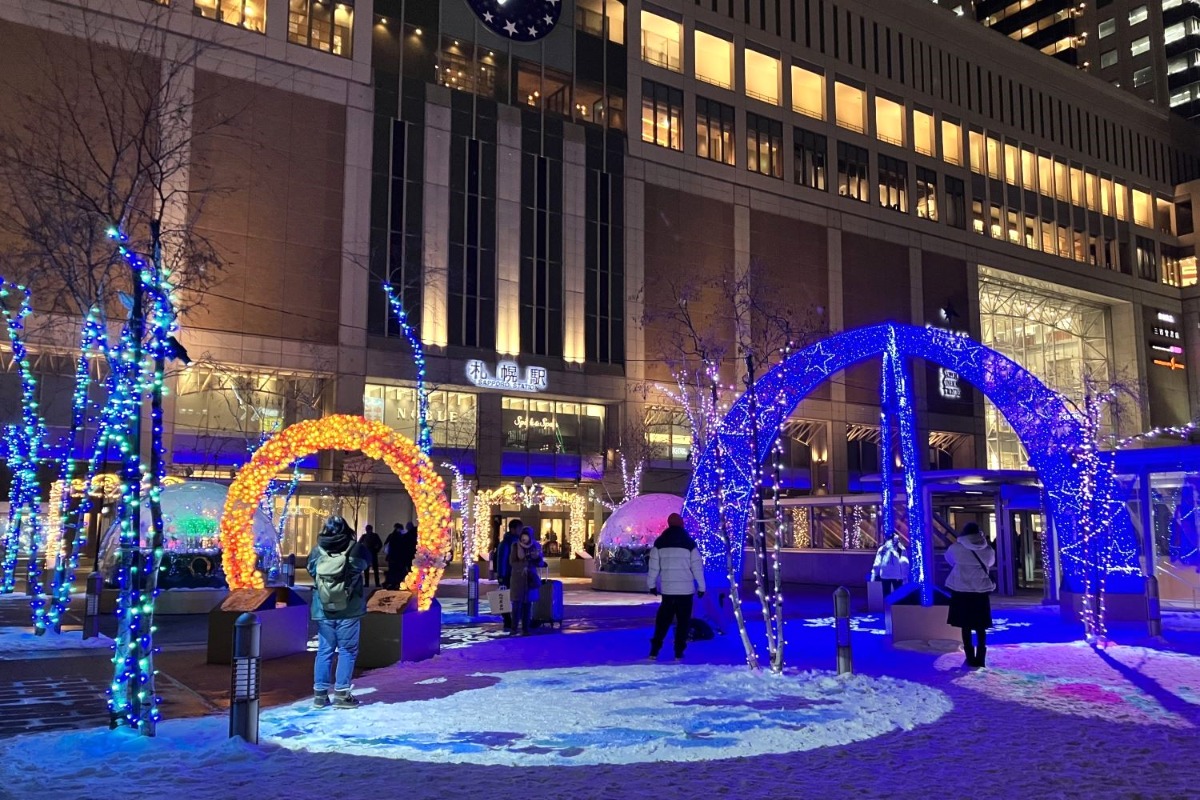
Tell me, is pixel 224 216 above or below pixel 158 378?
above

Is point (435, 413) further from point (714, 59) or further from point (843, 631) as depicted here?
point (843, 631)

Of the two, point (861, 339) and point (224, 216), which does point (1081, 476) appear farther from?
point (224, 216)

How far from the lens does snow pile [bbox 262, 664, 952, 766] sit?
282 inches

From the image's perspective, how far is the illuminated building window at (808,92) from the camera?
192 ft

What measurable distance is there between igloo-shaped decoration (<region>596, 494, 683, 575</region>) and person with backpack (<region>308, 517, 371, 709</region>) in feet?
58.9

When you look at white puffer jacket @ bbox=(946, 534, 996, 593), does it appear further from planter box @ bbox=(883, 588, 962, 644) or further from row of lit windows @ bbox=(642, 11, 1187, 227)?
row of lit windows @ bbox=(642, 11, 1187, 227)

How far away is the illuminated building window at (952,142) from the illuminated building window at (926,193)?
2.02 m

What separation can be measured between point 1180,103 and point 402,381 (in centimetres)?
9010

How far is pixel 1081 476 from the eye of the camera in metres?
16.0

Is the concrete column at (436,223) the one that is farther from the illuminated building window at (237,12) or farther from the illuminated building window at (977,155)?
the illuminated building window at (977,155)

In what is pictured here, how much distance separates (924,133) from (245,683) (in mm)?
64242

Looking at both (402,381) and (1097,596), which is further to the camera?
(402,381)

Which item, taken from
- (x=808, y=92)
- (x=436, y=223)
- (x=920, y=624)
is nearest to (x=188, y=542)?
(x=920, y=624)

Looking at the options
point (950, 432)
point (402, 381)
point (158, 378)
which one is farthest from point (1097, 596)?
point (950, 432)
